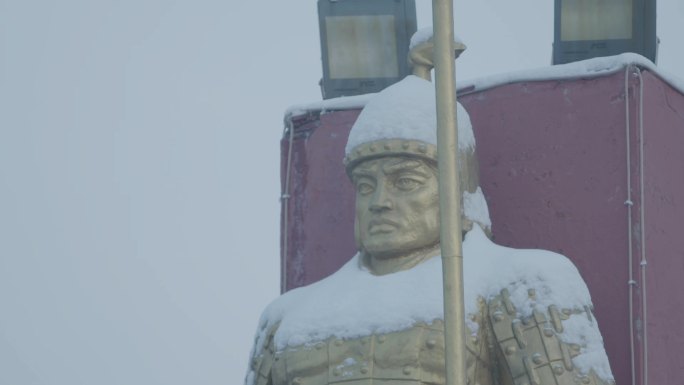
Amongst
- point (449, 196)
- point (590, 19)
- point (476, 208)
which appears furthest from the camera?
point (590, 19)

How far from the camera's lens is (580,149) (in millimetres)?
11352

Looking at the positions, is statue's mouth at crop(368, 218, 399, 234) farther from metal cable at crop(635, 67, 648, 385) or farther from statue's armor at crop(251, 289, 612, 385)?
metal cable at crop(635, 67, 648, 385)

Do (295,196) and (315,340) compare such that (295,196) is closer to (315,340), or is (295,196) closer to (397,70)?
(397,70)

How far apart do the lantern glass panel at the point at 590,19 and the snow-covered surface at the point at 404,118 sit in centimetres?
121

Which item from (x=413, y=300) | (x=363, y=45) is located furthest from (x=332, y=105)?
(x=413, y=300)

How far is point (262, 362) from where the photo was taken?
35.7ft

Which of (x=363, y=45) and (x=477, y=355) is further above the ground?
(x=363, y=45)

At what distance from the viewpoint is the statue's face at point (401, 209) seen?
1053cm

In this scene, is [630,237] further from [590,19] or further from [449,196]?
[449,196]

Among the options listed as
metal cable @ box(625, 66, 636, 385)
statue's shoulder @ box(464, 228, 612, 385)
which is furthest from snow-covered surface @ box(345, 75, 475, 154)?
metal cable @ box(625, 66, 636, 385)

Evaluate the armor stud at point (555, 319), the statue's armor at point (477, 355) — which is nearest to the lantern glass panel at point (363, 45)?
the statue's armor at point (477, 355)

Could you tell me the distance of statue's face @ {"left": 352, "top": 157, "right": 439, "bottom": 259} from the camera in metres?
10.5

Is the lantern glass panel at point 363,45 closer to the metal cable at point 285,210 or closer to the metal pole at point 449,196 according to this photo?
the metal cable at point 285,210

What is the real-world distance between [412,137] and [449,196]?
5.48 feet
